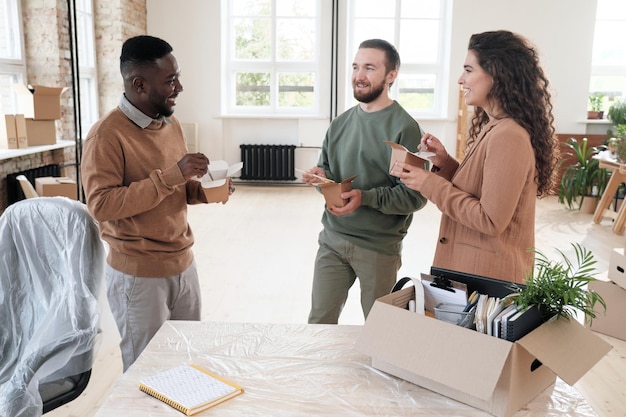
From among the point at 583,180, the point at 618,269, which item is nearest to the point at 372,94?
the point at 618,269

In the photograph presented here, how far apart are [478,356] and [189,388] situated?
2.05ft

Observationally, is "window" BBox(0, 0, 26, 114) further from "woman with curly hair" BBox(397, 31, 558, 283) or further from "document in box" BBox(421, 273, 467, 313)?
"document in box" BBox(421, 273, 467, 313)

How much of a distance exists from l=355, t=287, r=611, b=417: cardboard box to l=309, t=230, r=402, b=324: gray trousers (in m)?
0.97

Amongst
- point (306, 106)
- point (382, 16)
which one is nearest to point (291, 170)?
point (306, 106)

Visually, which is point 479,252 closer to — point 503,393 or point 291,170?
point 503,393

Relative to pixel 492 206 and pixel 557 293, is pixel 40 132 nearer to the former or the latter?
pixel 492 206

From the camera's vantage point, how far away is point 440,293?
1434 mm

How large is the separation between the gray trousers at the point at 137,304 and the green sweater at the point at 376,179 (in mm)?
738

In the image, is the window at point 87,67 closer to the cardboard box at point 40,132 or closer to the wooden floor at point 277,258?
the cardboard box at point 40,132

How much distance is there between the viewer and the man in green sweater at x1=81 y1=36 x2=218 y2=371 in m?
1.84

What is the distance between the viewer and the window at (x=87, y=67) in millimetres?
6695

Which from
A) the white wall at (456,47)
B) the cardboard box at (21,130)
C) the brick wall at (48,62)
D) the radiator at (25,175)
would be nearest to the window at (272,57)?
the white wall at (456,47)

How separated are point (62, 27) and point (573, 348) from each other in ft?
19.1

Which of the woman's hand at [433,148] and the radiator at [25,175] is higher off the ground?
the woman's hand at [433,148]
